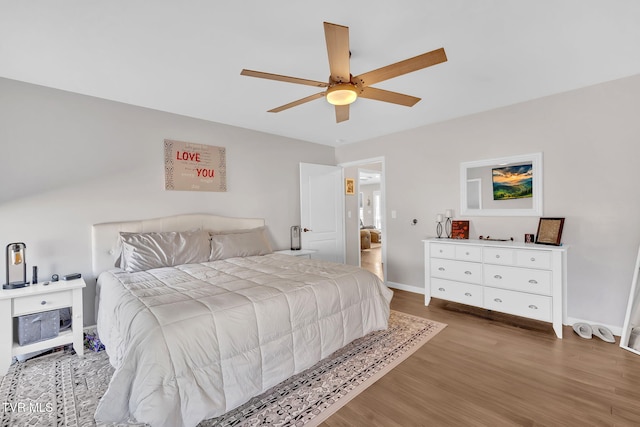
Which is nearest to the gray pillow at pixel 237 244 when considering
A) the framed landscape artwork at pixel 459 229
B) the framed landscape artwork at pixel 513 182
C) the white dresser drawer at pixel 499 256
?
the framed landscape artwork at pixel 459 229

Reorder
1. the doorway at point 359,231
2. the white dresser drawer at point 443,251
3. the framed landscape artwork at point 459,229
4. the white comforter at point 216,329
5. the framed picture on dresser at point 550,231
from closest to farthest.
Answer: the white comforter at point 216,329
the framed picture on dresser at point 550,231
the white dresser drawer at point 443,251
the framed landscape artwork at point 459,229
the doorway at point 359,231

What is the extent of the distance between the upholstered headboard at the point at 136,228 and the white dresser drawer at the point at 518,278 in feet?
10.0

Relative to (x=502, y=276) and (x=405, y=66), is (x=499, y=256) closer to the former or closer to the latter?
(x=502, y=276)

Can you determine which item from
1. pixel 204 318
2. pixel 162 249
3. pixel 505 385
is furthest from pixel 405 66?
pixel 162 249

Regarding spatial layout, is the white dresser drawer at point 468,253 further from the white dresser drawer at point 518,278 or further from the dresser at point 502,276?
the white dresser drawer at point 518,278

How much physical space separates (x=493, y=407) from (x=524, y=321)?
1740 mm

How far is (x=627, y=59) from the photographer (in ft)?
7.54

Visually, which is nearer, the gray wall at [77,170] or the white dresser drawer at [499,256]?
the gray wall at [77,170]

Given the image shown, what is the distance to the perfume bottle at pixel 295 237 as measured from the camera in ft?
15.1

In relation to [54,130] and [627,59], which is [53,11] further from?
[627,59]

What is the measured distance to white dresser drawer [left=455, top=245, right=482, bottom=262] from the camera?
3.18m

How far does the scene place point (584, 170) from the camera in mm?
2848

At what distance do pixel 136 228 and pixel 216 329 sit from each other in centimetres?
212

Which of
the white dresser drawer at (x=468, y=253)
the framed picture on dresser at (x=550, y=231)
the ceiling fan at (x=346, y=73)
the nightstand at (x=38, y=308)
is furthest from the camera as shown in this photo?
the white dresser drawer at (x=468, y=253)
